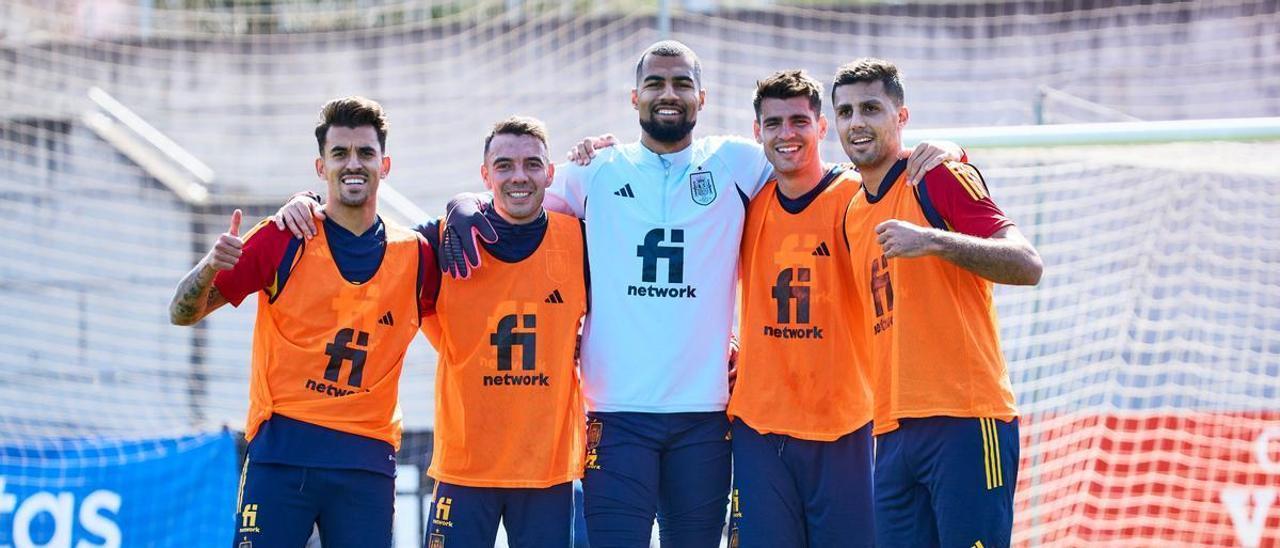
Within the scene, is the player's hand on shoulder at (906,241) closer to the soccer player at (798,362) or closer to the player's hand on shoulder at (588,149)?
the soccer player at (798,362)

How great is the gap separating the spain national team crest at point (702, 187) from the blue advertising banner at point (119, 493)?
4.03 metres

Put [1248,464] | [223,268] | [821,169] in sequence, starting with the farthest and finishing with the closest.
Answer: [1248,464] → [821,169] → [223,268]

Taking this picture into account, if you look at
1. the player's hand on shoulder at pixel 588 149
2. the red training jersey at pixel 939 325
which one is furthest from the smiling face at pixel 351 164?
the red training jersey at pixel 939 325

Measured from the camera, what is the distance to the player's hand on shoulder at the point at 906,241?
4.39 metres

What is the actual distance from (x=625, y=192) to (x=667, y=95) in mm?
411

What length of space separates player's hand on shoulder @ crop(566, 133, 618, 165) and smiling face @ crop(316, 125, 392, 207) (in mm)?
774

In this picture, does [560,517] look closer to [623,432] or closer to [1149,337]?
[623,432]

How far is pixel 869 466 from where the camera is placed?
5.23m

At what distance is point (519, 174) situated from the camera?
530cm

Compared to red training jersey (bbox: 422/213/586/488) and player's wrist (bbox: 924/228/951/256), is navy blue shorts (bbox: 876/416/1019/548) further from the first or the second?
red training jersey (bbox: 422/213/586/488)

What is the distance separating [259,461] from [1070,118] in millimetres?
7394

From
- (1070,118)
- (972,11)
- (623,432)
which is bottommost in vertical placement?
(623,432)

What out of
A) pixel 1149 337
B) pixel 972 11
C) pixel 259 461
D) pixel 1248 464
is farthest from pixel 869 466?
pixel 972 11

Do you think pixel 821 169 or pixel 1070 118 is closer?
pixel 821 169
